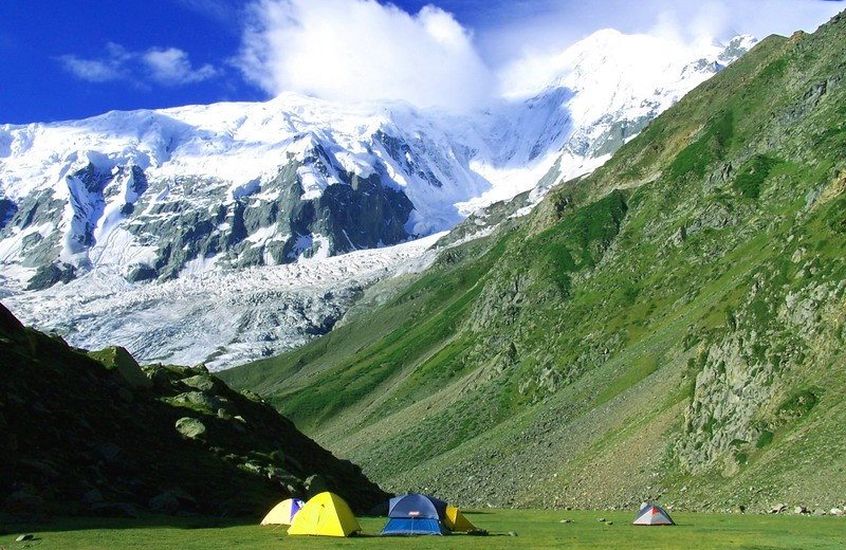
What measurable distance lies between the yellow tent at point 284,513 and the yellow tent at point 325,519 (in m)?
2.73

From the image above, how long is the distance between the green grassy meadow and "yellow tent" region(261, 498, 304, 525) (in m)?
1.08

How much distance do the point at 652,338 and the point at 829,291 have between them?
2040 inches

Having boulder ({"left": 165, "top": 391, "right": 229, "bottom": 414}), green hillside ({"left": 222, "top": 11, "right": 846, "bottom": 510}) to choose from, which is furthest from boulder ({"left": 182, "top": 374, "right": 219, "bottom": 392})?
green hillside ({"left": 222, "top": 11, "right": 846, "bottom": 510})

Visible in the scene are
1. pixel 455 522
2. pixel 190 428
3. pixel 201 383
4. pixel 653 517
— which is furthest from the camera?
pixel 201 383

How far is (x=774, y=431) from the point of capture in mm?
70125

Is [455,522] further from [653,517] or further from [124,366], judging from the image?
[124,366]

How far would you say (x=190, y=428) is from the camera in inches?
2240

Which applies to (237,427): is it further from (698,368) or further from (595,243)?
(595,243)

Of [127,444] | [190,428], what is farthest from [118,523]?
[190,428]

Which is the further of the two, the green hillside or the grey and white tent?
the green hillside

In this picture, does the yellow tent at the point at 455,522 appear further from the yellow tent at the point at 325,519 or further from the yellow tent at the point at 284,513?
the yellow tent at the point at 284,513

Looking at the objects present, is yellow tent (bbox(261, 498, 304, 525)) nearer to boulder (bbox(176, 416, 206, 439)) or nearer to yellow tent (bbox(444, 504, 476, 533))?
A: yellow tent (bbox(444, 504, 476, 533))

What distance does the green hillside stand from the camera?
235 ft

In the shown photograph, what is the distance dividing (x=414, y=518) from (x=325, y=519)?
4.91 meters
